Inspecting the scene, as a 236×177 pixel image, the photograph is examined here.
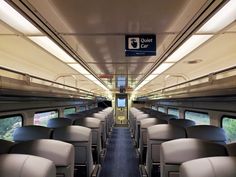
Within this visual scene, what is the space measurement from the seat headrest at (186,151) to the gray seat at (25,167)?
3.78 ft

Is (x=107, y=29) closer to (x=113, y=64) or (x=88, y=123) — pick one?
(x=88, y=123)

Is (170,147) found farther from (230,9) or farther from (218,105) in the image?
(218,105)

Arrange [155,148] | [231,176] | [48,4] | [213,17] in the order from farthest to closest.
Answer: [155,148] → [48,4] → [213,17] → [231,176]

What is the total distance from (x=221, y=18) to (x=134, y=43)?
158 cm

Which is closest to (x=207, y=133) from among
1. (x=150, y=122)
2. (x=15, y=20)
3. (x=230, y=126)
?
(x=230, y=126)

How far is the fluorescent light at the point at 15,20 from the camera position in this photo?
2222mm

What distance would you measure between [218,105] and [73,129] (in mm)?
2893

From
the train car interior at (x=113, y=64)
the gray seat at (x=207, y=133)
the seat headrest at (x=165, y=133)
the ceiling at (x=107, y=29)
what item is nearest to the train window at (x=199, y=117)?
the train car interior at (x=113, y=64)

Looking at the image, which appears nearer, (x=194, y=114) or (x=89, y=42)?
(x=89, y=42)

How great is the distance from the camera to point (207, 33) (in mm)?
3055

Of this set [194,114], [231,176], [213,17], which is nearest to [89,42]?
[213,17]

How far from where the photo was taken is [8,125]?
465cm

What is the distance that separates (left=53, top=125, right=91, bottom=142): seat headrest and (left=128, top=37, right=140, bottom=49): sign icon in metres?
1.44

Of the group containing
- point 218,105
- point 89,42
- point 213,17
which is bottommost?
point 218,105
